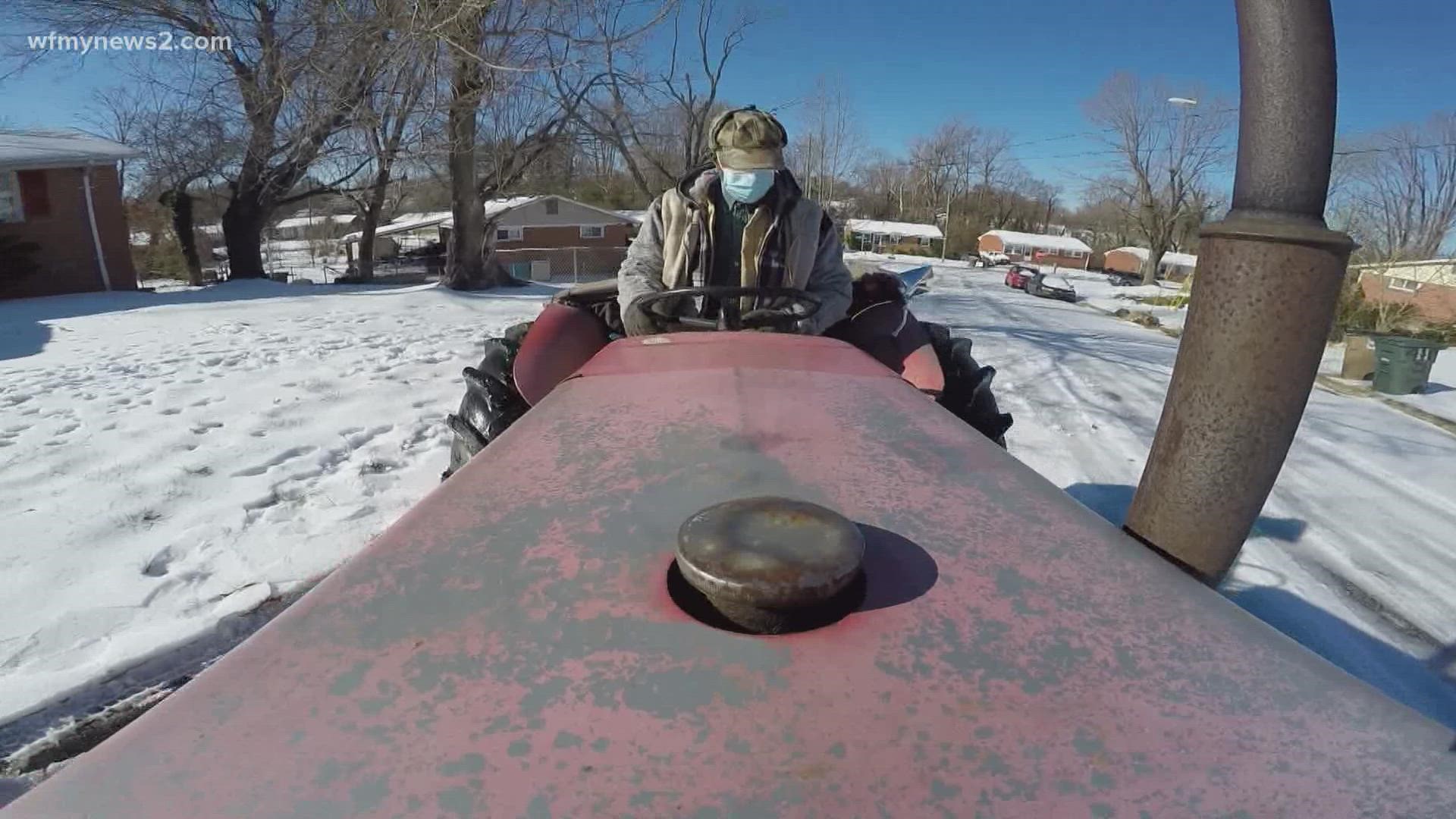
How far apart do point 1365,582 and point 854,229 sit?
61833 millimetres

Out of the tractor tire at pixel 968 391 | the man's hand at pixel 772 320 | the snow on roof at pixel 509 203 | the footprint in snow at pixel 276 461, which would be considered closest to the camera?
the man's hand at pixel 772 320

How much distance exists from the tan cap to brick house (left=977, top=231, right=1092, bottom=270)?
61.3m

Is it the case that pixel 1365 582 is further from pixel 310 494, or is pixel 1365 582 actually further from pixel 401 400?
pixel 401 400

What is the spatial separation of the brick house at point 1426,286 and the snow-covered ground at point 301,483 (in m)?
13.9

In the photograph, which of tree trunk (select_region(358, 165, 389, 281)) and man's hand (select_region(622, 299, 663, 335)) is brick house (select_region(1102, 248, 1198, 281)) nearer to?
tree trunk (select_region(358, 165, 389, 281))

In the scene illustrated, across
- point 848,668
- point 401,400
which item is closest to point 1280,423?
point 848,668

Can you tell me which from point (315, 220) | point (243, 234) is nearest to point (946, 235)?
point (315, 220)

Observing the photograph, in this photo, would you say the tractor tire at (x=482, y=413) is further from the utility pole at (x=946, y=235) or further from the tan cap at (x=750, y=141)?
the utility pole at (x=946, y=235)

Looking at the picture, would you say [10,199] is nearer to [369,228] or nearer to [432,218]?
[369,228]

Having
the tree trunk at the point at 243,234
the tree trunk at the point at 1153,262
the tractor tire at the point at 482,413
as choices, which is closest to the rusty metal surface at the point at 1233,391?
the tractor tire at the point at 482,413

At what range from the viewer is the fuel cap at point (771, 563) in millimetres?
856

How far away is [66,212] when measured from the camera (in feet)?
47.0

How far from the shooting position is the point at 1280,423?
1271mm

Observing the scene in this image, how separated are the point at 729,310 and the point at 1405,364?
9.05 meters
